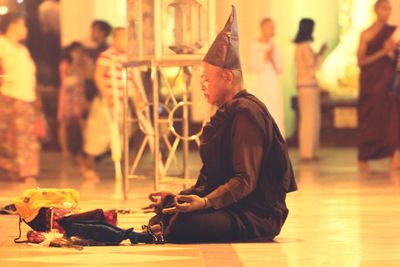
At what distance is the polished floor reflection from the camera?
8602mm

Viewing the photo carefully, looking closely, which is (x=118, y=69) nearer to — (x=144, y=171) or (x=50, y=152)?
(x=144, y=171)

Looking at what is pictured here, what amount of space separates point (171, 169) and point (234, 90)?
26.3ft

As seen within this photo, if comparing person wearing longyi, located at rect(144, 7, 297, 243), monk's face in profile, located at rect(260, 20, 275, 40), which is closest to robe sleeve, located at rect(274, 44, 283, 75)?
monk's face in profile, located at rect(260, 20, 275, 40)

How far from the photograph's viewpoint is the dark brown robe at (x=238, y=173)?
9.23 metres

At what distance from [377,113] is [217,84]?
896 centimetres

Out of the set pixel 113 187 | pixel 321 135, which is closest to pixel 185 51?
pixel 113 187

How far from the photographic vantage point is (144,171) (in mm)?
17828

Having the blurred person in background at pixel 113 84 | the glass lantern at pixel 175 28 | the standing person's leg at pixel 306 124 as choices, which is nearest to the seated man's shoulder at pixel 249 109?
the glass lantern at pixel 175 28

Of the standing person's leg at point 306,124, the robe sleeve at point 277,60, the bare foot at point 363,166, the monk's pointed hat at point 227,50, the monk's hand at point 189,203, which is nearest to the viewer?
the monk's hand at point 189,203

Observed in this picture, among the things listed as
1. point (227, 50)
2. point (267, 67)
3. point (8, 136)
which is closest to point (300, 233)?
point (227, 50)

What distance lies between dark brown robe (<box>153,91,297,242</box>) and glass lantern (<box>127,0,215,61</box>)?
3.75 metres

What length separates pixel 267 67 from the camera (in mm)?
19094

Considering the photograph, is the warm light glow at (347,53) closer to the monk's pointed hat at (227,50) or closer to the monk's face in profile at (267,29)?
the monk's face in profile at (267,29)

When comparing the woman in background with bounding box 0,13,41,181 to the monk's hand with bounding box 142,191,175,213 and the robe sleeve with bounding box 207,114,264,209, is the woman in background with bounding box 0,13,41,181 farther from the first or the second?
the robe sleeve with bounding box 207,114,264,209
